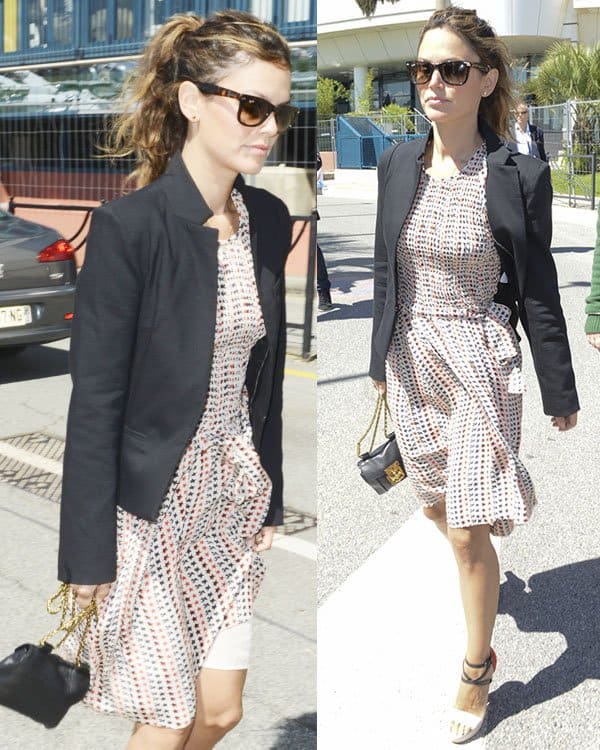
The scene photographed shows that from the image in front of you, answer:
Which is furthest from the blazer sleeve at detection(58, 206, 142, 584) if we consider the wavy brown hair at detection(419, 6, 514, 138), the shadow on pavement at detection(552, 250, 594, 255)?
the shadow on pavement at detection(552, 250, 594, 255)

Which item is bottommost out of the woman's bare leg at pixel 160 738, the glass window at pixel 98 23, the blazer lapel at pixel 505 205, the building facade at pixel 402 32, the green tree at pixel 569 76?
the woman's bare leg at pixel 160 738

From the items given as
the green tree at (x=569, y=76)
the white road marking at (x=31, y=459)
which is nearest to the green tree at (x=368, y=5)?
the green tree at (x=569, y=76)

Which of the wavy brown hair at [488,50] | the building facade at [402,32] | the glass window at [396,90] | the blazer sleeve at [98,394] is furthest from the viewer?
the glass window at [396,90]

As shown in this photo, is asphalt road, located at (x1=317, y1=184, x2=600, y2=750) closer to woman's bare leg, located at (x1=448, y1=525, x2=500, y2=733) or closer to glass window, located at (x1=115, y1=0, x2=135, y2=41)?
woman's bare leg, located at (x1=448, y1=525, x2=500, y2=733)

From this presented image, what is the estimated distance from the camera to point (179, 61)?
74.6 inches

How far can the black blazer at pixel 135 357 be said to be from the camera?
1.76 metres

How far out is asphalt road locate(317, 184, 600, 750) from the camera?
3.19 meters

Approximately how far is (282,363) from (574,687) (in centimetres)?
182

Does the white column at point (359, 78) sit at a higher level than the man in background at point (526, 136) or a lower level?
higher

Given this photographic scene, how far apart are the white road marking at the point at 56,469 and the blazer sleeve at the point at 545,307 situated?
1.41 meters

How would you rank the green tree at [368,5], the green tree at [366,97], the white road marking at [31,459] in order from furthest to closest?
the green tree at [368,5] < the green tree at [366,97] < the white road marking at [31,459]

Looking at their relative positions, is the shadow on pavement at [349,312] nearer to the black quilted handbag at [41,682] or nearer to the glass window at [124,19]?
the glass window at [124,19]

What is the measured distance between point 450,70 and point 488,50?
0.15 m

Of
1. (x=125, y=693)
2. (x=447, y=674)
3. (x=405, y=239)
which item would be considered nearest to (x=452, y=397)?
(x=405, y=239)
